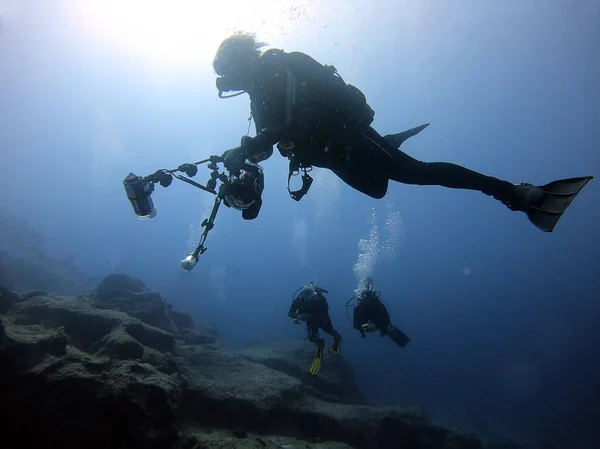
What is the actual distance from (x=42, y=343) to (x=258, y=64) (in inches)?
221

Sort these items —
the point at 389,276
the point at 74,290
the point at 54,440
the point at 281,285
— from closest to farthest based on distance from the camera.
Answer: the point at 54,440
the point at 74,290
the point at 281,285
the point at 389,276

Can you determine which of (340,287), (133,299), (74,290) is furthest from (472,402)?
(340,287)

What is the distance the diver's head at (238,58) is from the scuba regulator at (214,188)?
3.70 ft

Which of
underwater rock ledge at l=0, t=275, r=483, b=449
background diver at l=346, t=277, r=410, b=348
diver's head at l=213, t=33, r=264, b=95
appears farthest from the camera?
background diver at l=346, t=277, r=410, b=348

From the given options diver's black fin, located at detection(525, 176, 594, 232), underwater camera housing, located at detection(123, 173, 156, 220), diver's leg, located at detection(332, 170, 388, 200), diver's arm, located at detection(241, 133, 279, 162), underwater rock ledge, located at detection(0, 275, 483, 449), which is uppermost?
diver's leg, located at detection(332, 170, 388, 200)

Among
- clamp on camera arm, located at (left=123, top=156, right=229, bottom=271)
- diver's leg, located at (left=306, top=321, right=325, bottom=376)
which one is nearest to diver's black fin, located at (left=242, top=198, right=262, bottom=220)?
clamp on camera arm, located at (left=123, top=156, right=229, bottom=271)

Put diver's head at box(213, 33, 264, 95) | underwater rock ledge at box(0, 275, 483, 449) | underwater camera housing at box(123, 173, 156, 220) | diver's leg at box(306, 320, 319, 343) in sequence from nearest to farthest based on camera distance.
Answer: underwater camera housing at box(123, 173, 156, 220)
diver's head at box(213, 33, 264, 95)
underwater rock ledge at box(0, 275, 483, 449)
diver's leg at box(306, 320, 319, 343)

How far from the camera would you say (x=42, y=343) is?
16.5 ft

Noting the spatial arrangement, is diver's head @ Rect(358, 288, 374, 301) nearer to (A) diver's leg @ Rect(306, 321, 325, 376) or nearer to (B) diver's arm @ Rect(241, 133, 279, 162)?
(A) diver's leg @ Rect(306, 321, 325, 376)

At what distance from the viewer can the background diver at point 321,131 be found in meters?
3.42

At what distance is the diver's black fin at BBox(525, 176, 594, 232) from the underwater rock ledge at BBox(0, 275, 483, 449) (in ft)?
17.0

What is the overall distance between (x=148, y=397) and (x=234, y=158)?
13.3 ft

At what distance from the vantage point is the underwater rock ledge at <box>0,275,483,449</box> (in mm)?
4383

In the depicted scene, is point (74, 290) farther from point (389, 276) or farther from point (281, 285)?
point (389, 276)
